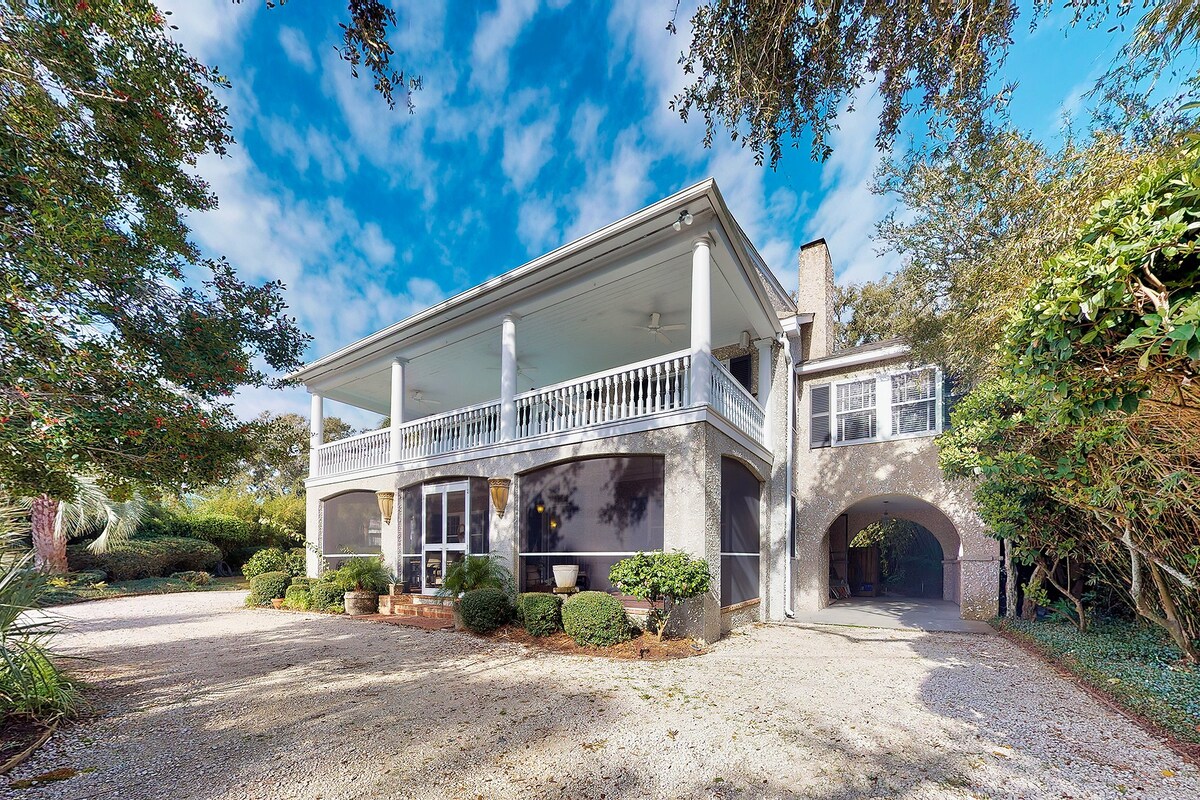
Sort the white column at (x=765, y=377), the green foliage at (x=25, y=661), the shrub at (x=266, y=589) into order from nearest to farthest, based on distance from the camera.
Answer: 1. the green foliage at (x=25, y=661)
2. the white column at (x=765, y=377)
3. the shrub at (x=266, y=589)

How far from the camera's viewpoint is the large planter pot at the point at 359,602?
1052 cm

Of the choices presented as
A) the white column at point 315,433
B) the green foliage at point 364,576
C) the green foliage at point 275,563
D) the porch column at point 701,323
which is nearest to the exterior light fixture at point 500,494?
the green foliage at point 364,576

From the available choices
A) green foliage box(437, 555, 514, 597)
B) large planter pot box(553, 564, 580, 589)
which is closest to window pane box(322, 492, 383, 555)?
green foliage box(437, 555, 514, 597)

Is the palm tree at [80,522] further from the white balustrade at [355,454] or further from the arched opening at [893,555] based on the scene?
the arched opening at [893,555]

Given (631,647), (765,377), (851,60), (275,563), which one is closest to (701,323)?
(851,60)

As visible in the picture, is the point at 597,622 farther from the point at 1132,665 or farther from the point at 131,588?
the point at 131,588

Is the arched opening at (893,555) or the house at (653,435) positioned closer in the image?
the house at (653,435)

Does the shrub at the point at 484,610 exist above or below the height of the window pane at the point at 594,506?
below

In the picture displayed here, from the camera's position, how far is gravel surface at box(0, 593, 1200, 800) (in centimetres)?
329

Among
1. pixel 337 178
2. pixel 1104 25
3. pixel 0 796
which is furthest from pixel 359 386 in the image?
pixel 1104 25

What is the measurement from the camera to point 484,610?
8086 mm

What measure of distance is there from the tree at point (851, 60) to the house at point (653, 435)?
233 centimetres

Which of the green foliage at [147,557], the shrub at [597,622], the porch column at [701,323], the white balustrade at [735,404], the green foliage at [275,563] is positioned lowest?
the green foliage at [147,557]

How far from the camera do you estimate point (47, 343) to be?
411 centimetres
